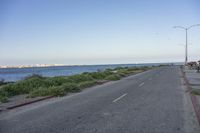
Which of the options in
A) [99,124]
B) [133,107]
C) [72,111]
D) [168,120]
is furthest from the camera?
[133,107]

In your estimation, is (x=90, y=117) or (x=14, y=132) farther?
(x=90, y=117)

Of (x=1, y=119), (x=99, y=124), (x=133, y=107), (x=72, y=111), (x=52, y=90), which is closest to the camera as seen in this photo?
(x=99, y=124)

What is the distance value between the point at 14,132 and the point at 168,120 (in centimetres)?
471

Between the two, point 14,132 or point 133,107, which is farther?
point 133,107

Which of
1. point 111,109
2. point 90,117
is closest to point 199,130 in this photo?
point 90,117

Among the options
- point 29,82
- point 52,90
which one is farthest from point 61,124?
point 29,82

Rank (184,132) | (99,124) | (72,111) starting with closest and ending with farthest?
1. (184,132)
2. (99,124)
3. (72,111)

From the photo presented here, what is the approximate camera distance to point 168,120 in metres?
9.87

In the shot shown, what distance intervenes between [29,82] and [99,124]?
15.0m

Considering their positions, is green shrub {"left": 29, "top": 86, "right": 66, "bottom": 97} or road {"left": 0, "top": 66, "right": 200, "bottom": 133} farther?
green shrub {"left": 29, "top": 86, "right": 66, "bottom": 97}

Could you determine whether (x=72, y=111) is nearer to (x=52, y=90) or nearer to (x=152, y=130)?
(x=152, y=130)

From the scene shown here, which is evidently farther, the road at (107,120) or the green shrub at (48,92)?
the green shrub at (48,92)

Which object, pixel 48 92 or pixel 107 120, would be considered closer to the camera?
pixel 107 120

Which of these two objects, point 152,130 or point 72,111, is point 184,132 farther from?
point 72,111
